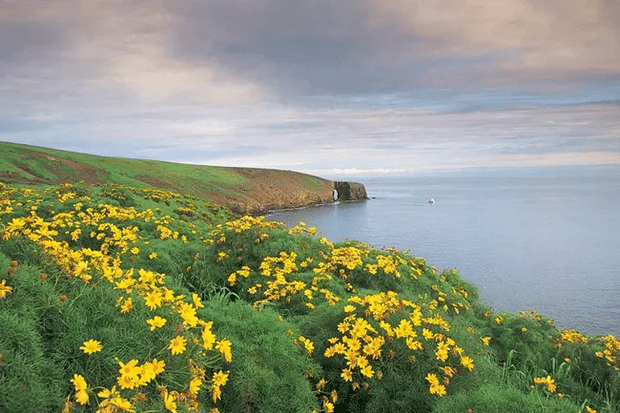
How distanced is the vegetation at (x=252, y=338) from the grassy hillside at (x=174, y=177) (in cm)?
4585

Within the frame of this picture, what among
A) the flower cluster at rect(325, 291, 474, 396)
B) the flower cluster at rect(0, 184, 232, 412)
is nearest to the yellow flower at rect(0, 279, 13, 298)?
the flower cluster at rect(0, 184, 232, 412)

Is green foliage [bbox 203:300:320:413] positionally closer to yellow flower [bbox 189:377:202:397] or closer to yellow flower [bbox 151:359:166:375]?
yellow flower [bbox 189:377:202:397]

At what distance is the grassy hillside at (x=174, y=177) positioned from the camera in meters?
63.7

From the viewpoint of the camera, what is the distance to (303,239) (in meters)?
11.5

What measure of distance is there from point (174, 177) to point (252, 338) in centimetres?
8839

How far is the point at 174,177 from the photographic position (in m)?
89.8

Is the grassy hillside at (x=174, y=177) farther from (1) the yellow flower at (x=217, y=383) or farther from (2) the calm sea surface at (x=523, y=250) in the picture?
(1) the yellow flower at (x=217, y=383)

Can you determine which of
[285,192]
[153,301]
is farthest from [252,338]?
[285,192]

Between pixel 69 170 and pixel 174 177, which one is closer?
pixel 69 170

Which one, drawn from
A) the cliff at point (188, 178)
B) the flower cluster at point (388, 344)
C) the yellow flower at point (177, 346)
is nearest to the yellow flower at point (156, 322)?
the yellow flower at point (177, 346)

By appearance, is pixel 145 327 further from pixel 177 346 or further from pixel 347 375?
pixel 347 375

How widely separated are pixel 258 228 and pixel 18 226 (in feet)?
19.8

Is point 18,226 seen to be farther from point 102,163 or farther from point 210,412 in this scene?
point 102,163

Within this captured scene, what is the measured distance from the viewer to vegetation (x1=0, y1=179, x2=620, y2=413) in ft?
12.7
